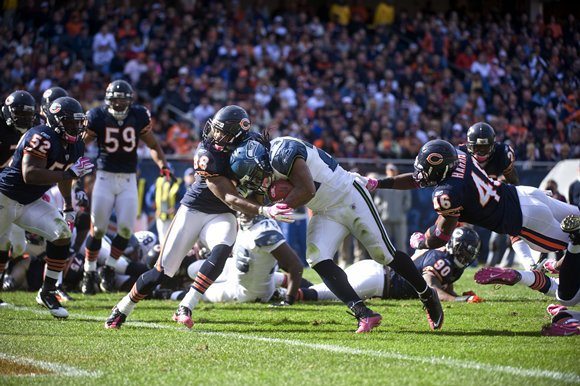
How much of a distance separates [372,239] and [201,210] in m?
1.38

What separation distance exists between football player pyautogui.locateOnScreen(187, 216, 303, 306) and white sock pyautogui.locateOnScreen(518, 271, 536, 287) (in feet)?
6.89

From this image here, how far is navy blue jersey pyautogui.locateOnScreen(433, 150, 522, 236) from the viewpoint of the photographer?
612 centimetres

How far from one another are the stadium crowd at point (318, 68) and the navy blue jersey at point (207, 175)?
317 inches

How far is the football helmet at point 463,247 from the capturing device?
8102 mm

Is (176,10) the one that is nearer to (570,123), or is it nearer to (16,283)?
(570,123)

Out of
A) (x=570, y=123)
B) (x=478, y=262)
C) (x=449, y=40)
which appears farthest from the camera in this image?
(x=449, y=40)

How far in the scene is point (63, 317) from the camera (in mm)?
7215

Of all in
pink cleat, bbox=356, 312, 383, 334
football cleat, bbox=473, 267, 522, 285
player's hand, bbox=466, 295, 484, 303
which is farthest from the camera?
player's hand, bbox=466, 295, 484, 303

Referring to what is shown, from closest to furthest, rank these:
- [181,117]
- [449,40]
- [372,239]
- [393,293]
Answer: [372,239]
[393,293]
[181,117]
[449,40]

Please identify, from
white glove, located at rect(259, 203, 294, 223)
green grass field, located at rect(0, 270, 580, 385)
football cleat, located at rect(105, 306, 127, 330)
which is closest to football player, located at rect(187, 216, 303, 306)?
green grass field, located at rect(0, 270, 580, 385)

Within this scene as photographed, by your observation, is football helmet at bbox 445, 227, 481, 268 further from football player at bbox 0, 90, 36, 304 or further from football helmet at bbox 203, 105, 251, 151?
football player at bbox 0, 90, 36, 304

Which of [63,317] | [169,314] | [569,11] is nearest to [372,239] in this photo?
[169,314]

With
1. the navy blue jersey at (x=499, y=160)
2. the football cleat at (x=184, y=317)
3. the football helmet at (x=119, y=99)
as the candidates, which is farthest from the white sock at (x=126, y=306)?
the navy blue jersey at (x=499, y=160)

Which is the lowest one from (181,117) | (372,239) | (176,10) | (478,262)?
(478,262)
